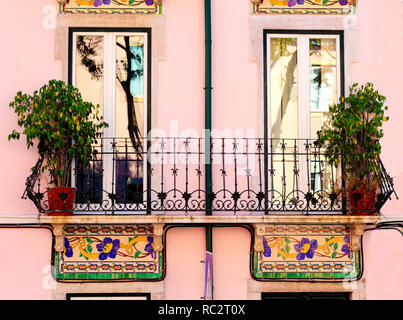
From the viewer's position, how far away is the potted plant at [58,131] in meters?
9.59

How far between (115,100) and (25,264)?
263 centimetres

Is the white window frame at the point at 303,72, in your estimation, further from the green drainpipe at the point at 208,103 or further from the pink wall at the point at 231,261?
the pink wall at the point at 231,261

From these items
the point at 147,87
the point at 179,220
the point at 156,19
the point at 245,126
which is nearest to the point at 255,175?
the point at 245,126

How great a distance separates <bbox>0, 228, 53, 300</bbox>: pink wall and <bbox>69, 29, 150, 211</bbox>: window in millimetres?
820

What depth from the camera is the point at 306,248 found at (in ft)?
32.6

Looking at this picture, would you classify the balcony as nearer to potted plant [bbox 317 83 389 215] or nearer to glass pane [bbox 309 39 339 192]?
potted plant [bbox 317 83 389 215]

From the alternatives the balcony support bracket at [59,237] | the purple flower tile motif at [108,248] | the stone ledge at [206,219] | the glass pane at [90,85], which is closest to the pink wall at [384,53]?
the stone ledge at [206,219]

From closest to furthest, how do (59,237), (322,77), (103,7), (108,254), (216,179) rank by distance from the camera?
(59,237) → (108,254) → (216,179) → (103,7) → (322,77)

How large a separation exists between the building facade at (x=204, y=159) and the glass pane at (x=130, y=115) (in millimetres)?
20

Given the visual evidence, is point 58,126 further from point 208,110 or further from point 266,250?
point 266,250

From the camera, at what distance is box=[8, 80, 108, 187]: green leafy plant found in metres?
9.59

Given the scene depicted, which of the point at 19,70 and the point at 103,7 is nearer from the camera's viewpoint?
the point at 19,70

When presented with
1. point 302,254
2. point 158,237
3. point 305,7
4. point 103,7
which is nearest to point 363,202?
point 302,254
